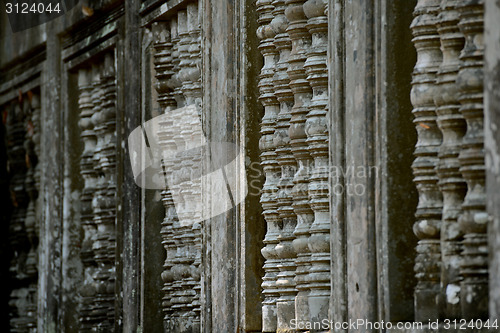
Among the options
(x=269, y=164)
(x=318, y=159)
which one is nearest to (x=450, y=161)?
(x=318, y=159)

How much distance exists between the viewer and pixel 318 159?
518cm

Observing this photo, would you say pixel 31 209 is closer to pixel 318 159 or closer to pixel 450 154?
pixel 318 159

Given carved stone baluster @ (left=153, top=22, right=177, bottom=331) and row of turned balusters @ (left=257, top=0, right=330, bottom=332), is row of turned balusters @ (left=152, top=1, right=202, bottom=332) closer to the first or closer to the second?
carved stone baluster @ (left=153, top=22, right=177, bottom=331)

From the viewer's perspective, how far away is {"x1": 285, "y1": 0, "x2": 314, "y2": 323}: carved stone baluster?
16.9 feet

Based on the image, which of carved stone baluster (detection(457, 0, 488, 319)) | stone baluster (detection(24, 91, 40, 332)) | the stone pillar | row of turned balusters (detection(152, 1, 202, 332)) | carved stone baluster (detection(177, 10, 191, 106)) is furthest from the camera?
stone baluster (detection(24, 91, 40, 332))

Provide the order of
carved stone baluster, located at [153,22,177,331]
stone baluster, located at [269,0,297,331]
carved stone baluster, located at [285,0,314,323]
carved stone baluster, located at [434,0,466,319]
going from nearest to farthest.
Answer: carved stone baluster, located at [434,0,466,319] → carved stone baluster, located at [285,0,314,323] → stone baluster, located at [269,0,297,331] → carved stone baluster, located at [153,22,177,331]

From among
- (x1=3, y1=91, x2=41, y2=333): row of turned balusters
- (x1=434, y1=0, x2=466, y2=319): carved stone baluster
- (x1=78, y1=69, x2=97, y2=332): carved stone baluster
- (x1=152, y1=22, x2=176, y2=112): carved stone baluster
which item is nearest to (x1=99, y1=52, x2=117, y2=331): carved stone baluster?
(x1=78, y1=69, x2=97, y2=332): carved stone baluster

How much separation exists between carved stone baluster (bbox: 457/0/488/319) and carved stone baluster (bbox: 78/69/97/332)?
169 inches

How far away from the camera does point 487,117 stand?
139 inches

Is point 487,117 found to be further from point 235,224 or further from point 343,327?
point 235,224

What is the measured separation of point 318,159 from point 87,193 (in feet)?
10.7

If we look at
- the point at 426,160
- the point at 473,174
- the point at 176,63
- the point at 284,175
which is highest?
the point at 176,63

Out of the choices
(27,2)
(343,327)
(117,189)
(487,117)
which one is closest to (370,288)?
(343,327)

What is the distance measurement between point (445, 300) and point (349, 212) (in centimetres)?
62
